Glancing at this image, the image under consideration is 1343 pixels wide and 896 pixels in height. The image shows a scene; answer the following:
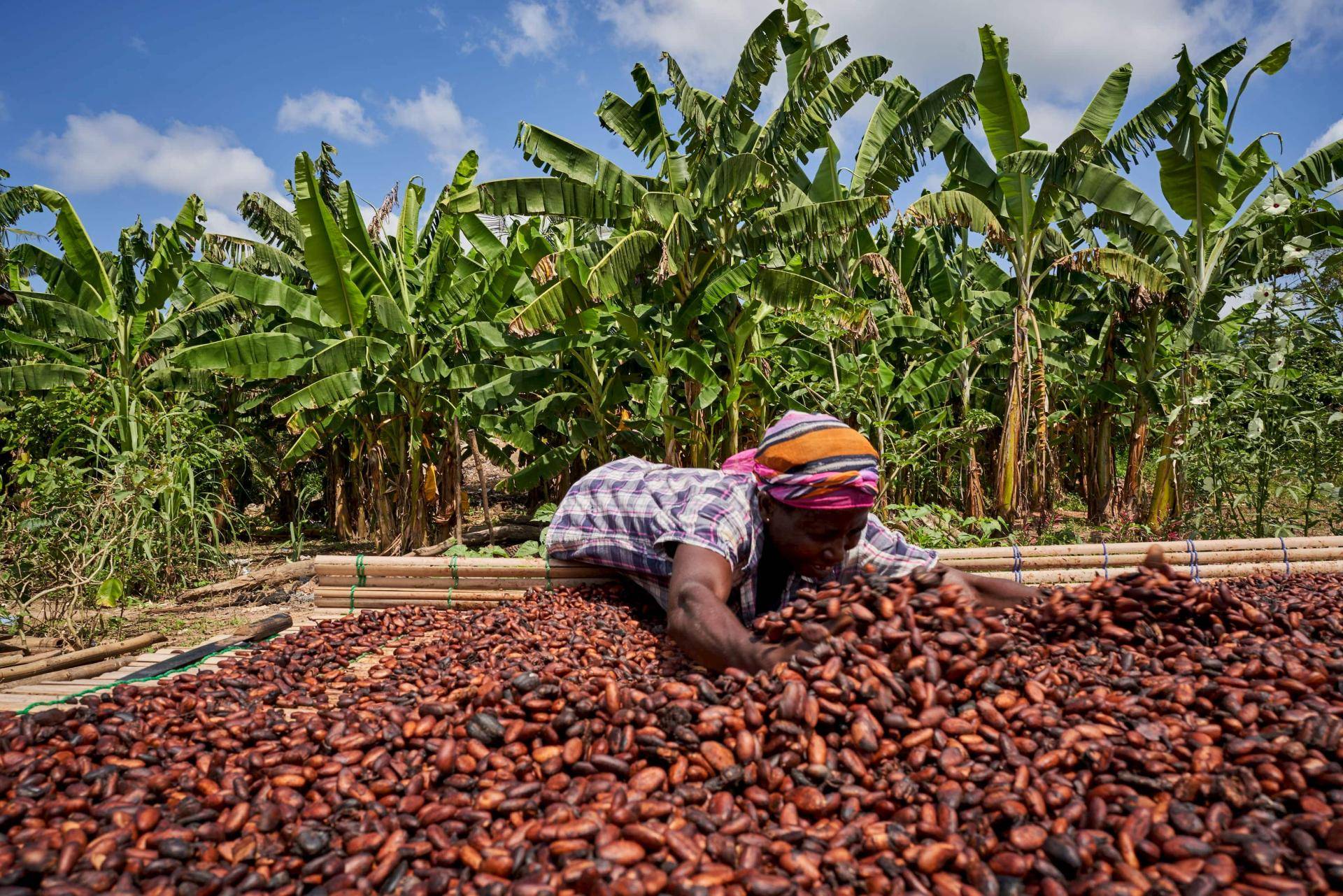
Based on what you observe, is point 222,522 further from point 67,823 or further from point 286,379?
point 67,823

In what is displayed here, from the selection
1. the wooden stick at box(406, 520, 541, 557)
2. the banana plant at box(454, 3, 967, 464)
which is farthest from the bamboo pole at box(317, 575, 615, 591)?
the wooden stick at box(406, 520, 541, 557)

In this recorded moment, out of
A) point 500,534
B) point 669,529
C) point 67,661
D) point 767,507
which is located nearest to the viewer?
point 767,507

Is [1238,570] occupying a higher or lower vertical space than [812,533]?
lower

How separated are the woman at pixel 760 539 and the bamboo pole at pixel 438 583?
0.58 m

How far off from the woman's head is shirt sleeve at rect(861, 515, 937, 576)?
425mm

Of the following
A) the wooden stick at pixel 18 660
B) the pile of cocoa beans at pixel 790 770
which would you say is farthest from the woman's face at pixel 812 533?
the wooden stick at pixel 18 660

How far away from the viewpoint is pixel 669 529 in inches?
106

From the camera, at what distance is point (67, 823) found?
1538 mm

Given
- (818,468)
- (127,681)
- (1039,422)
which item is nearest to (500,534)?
(1039,422)

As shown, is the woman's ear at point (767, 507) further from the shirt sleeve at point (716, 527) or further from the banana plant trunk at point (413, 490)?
the banana plant trunk at point (413, 490)

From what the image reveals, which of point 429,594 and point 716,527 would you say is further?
point 429,594

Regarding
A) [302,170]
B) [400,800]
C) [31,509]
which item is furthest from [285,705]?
[302,170]

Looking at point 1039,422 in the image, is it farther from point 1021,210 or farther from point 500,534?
point 500,534

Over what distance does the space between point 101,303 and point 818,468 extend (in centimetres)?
819
